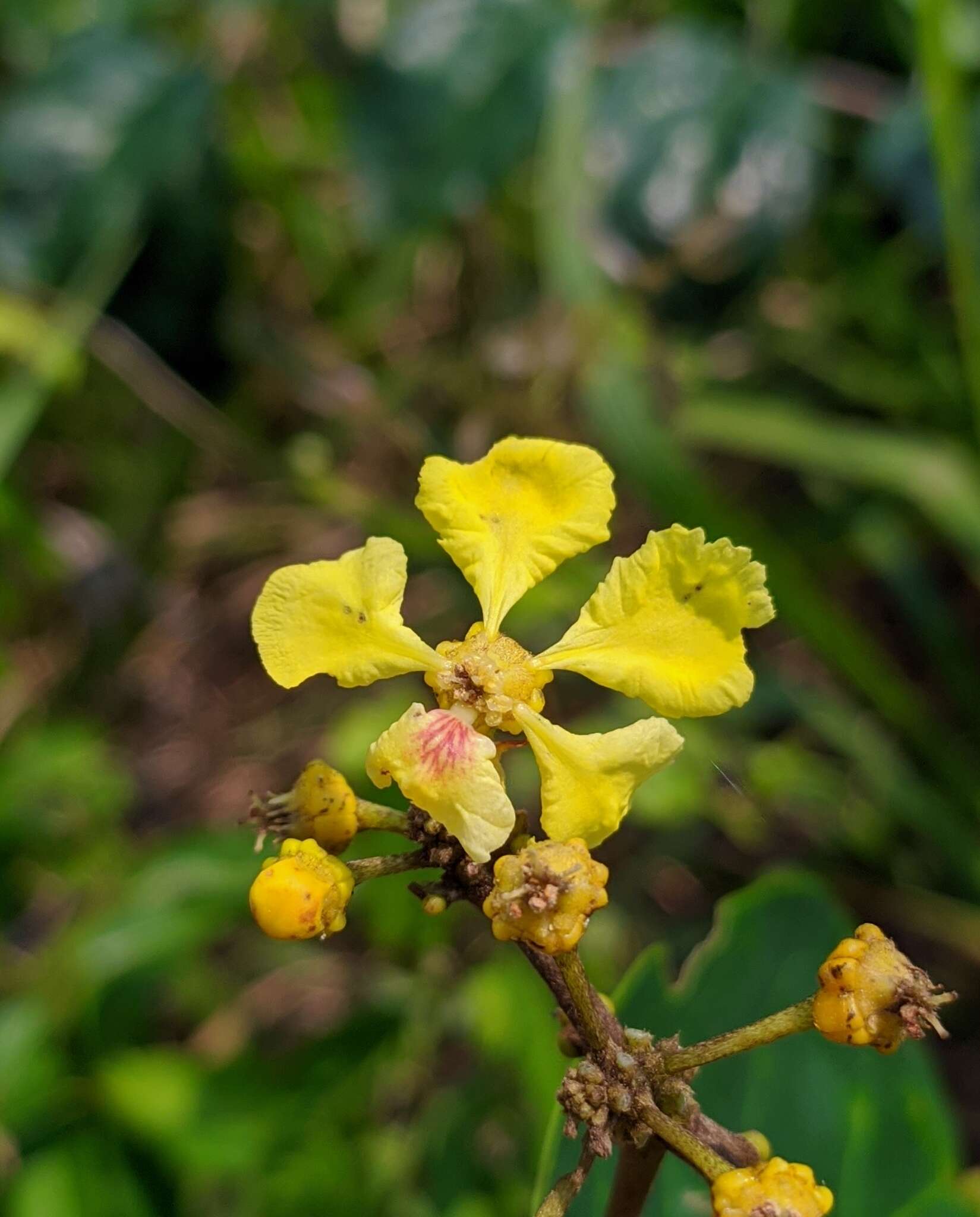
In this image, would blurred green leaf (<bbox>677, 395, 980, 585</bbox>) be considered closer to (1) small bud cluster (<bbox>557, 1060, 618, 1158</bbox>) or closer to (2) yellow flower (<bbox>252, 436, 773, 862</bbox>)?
(2) yellow flower (<bbox>252, 436, 773, 862</bbox>)

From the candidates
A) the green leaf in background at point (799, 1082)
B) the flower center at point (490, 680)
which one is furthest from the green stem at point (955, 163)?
the flower center at point (490, 680)

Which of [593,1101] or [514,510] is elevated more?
[514,510]

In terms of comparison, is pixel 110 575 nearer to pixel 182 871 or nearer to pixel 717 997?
pixel 182 871

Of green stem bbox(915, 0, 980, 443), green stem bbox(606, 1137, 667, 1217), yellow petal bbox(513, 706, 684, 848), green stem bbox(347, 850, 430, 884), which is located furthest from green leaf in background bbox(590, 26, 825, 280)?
green stem bbox(606, 1137, 667, 1217)

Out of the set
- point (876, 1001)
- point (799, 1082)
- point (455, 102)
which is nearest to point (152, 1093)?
point (799, 1082)

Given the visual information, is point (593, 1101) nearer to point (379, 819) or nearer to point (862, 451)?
point (379, 819)
